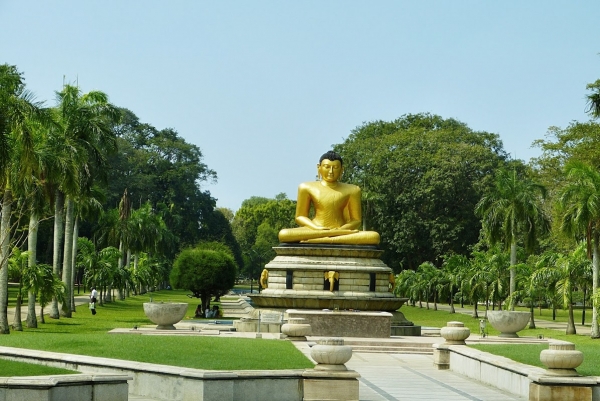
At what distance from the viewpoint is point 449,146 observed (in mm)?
74562

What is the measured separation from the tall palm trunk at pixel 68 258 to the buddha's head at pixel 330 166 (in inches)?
400

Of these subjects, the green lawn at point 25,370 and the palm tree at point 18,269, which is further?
the palm tree at point 18,269

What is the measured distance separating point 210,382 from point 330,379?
1968 millimetres

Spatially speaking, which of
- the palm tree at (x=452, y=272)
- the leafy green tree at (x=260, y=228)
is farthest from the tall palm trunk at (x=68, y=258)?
the leafy green tree at (x=260, y=228)

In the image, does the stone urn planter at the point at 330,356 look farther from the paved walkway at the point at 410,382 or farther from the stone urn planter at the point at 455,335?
the stone urn planter at the point at 455,335

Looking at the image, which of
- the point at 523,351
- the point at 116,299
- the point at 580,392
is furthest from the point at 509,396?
the point at 116,299

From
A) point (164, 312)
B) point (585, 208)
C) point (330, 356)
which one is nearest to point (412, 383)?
point (330, 356)

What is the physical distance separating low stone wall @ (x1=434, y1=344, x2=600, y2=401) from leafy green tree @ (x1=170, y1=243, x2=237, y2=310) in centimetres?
2463

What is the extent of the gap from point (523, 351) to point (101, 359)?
875 cm

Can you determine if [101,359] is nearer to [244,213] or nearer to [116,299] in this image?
[116,299]

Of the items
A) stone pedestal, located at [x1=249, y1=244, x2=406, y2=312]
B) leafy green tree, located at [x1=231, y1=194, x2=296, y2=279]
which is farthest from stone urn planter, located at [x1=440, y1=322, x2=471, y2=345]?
leafy green tree, located at [x1=231, y1=194, x2=296, y2=279]

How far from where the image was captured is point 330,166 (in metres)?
37.4

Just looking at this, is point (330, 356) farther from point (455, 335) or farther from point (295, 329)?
point (295, 329)

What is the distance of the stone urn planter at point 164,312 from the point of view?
98.3 ft
